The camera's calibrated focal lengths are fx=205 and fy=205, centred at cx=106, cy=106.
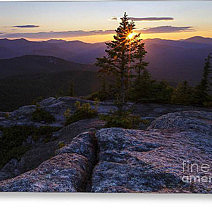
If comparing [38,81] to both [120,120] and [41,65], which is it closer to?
[41,65]

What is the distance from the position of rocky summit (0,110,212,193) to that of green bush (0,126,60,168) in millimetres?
7581

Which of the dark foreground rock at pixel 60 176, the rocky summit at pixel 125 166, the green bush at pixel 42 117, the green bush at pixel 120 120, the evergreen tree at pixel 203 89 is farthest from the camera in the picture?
the evergreen tree at pixel 203 89

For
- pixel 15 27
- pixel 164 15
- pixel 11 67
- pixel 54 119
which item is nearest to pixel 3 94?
pixel 54 119

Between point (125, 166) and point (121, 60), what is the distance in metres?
6.48

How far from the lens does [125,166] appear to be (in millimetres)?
5945

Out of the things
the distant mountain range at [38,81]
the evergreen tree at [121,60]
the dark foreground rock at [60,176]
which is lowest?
the distant mountain range at [38,81]

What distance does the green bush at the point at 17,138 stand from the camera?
1301 centimetres

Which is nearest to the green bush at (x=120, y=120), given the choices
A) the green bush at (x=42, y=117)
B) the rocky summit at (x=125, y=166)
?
the rocky summit at (x=125, y=166)

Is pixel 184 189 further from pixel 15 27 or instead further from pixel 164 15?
pixel 15 27

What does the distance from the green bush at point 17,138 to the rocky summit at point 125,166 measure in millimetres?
7581

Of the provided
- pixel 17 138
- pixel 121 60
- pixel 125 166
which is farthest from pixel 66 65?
pixel 125 166

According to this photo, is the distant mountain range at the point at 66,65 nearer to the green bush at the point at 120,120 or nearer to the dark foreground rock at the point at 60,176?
the green bush at the point at 120,120

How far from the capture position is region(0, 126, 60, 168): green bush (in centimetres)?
1301

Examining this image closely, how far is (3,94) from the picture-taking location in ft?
175
